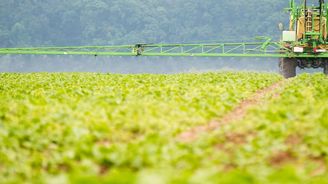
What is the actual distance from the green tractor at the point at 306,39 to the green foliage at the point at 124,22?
200ft

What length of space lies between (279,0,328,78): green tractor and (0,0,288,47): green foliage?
60970mm

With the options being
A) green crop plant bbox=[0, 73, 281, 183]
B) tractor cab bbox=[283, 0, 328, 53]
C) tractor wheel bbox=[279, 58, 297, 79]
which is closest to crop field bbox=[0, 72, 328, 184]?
green crop plant bbox=[0, 73, 281, 183]

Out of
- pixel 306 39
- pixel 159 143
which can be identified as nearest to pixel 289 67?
pixel 306 39

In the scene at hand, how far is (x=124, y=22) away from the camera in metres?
99.2

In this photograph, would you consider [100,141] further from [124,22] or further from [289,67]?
[124,22]

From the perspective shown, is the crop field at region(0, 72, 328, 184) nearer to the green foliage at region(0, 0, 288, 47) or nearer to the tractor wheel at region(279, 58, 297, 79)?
the tractor wheel at region(279, 58, 297, 79)

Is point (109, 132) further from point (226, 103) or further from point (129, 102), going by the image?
point (226, 103)

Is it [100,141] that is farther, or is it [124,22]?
[124,22]

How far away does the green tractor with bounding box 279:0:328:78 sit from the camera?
32.3 m

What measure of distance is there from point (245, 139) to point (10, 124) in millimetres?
3379

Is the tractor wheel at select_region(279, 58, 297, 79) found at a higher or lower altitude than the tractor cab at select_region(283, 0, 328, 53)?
lower

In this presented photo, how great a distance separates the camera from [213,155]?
25.9 ft

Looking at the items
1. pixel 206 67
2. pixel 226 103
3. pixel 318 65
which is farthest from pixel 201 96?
pixel 206 67

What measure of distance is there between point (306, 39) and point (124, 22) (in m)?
68.5
